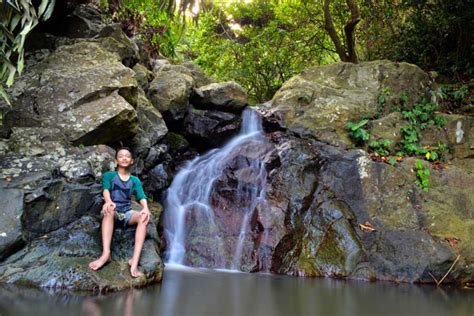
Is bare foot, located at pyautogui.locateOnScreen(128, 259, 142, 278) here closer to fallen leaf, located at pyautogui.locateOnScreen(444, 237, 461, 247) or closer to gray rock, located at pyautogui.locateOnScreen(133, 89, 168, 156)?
gray rock, located at pyautogui.locateOnScreen(133, 89, 168, 156)

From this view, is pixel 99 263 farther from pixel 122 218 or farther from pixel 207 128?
pixel 207 128

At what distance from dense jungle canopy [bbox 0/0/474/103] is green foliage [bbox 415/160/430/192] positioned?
387cm

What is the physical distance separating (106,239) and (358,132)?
5174 millimetres

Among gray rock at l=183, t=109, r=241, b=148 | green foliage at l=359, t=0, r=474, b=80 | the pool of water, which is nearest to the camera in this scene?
the pool of water

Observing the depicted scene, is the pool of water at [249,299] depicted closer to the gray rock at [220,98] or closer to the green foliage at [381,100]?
the green foliage at [381,100]

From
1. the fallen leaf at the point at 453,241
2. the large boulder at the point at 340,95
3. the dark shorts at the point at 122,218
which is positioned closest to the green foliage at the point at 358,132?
the large boulder at the point at 340,95

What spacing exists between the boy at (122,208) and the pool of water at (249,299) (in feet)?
1.67

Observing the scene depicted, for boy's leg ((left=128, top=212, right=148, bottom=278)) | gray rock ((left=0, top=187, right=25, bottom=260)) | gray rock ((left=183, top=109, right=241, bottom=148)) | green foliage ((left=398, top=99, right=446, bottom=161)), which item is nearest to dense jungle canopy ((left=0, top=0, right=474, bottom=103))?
gray rock ((left=183, top=109, right=241, bottom=148))

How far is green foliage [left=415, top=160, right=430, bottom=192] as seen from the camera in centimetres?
697

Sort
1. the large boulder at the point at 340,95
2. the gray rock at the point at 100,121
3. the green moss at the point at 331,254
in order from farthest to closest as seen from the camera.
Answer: the large boulder at the point at 340,95, the green moss at the point at 331,254, the gray rock at the point at 100,121

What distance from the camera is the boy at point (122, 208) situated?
183 inches

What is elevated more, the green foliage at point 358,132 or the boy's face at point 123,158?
the green foliage at point 358,132

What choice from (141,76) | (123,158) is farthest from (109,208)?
(141,76)

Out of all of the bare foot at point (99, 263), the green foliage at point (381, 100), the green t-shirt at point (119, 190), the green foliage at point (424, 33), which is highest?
the green foliage at point (424, 33)
